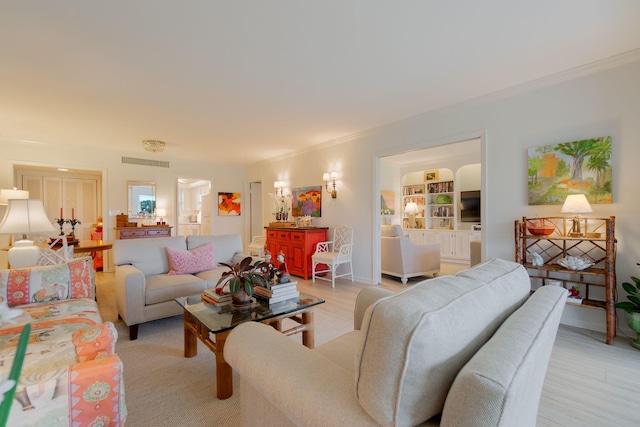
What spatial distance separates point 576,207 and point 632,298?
32.7 inches

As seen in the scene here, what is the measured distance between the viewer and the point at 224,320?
1869 mm

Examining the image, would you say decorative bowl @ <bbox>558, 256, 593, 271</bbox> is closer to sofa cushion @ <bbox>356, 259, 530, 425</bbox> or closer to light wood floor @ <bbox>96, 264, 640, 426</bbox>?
light wood floor @ <bbox>96, 264, 640, 426</bbox>

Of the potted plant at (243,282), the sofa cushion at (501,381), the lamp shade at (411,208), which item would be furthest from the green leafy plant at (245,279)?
the lamp shade at (411,208)

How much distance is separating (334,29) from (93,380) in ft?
7.80

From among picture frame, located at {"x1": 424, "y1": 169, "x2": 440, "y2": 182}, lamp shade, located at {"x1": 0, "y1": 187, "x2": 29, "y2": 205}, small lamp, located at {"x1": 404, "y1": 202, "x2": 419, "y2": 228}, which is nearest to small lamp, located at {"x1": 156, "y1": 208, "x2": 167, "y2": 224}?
lamp shade, located at {"x1": 0, "y1": 187, "x2": 29, "y2": 205}

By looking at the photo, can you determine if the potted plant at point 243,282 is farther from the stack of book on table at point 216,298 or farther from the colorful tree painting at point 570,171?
the colorful tree painting at point 570,171

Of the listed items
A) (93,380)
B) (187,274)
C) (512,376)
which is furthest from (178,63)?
(512,376)

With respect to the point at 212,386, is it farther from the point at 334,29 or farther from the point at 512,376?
the point at 334,29

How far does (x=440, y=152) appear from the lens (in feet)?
20.3

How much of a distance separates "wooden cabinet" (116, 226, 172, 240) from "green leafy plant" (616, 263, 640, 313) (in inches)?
265

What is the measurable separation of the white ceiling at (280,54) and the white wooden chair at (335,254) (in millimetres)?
1951

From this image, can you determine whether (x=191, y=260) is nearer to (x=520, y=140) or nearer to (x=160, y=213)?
(x=160, y=213)

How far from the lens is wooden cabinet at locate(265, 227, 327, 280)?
15.8 feet

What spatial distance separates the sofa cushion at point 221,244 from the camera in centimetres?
350
